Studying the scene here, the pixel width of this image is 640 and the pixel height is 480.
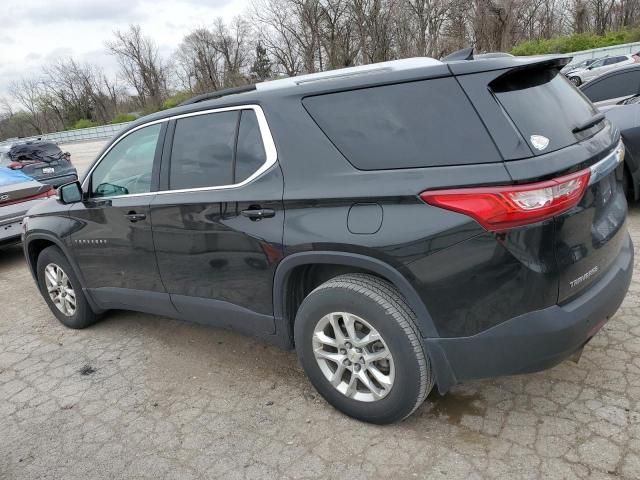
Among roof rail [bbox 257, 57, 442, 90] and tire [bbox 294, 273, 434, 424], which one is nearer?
tire [bbox 294, 273, 434, 424]

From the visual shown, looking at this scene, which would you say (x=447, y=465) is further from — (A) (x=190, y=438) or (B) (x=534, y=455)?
(A) (x=190, y=438)

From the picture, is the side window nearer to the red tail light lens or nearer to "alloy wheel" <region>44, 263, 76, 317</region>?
"alloy wheel" <region>44, 263, 76, 317</region>

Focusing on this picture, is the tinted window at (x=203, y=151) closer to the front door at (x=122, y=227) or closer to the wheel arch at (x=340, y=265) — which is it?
the front door at (x=122, y=227)

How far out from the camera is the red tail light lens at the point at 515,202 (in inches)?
80.9

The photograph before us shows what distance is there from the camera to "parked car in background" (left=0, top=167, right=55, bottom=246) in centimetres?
688

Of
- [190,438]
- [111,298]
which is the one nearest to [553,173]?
[190,438]

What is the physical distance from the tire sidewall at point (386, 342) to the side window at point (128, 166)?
1.53 meters

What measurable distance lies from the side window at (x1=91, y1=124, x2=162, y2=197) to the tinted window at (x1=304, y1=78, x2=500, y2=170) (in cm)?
141

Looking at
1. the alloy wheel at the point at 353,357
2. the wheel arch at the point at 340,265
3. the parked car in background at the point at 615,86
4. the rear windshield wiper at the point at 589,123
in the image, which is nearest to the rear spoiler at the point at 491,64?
the rear windshield wiper at the point at 589,123

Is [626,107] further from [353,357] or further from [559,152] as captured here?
[353,357]

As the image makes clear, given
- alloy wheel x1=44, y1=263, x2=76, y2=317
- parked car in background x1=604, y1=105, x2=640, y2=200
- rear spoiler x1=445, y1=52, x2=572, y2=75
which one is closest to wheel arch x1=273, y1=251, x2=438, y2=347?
rear spoiler x1=445, y1=52, x2=572, y2=75

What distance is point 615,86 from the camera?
6.93m

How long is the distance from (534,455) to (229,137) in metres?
2.31

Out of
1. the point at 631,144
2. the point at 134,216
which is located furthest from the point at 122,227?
the point at 631,144
